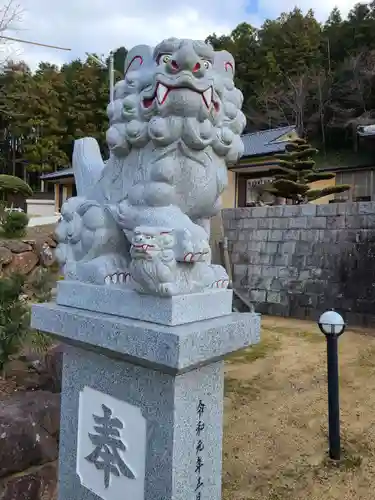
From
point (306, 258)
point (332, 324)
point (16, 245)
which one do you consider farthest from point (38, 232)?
point (332, 324)

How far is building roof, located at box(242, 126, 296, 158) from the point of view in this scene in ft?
43.1

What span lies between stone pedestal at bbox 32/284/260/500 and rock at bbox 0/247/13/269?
664 centimetres

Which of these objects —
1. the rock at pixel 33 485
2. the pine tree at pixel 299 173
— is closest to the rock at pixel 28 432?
the rock at pixel 33 485

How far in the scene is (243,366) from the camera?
462cm

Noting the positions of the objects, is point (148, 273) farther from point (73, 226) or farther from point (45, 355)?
point (45, 355)

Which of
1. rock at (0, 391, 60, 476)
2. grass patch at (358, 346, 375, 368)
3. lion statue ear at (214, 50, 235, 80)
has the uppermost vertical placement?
lion statue ear at (214, 50, 235, 80)

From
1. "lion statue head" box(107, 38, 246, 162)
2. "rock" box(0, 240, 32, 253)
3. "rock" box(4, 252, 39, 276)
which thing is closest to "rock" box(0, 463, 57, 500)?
"lion statue head" box(107, 38, 246, 162)

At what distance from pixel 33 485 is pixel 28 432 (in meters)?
0.26

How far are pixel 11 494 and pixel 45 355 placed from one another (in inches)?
47.7

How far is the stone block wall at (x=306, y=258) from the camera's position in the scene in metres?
6.45

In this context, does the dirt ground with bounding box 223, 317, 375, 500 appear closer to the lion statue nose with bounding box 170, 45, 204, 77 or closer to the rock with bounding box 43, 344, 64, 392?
the rock with bounding box 43, 344, 64, 392

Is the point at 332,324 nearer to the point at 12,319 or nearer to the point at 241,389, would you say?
the point at 241,389

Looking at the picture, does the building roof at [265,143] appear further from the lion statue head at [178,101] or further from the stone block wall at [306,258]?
the lion statue head at [178,101]

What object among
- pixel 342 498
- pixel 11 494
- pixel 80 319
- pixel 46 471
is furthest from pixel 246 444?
pixel 80 319
